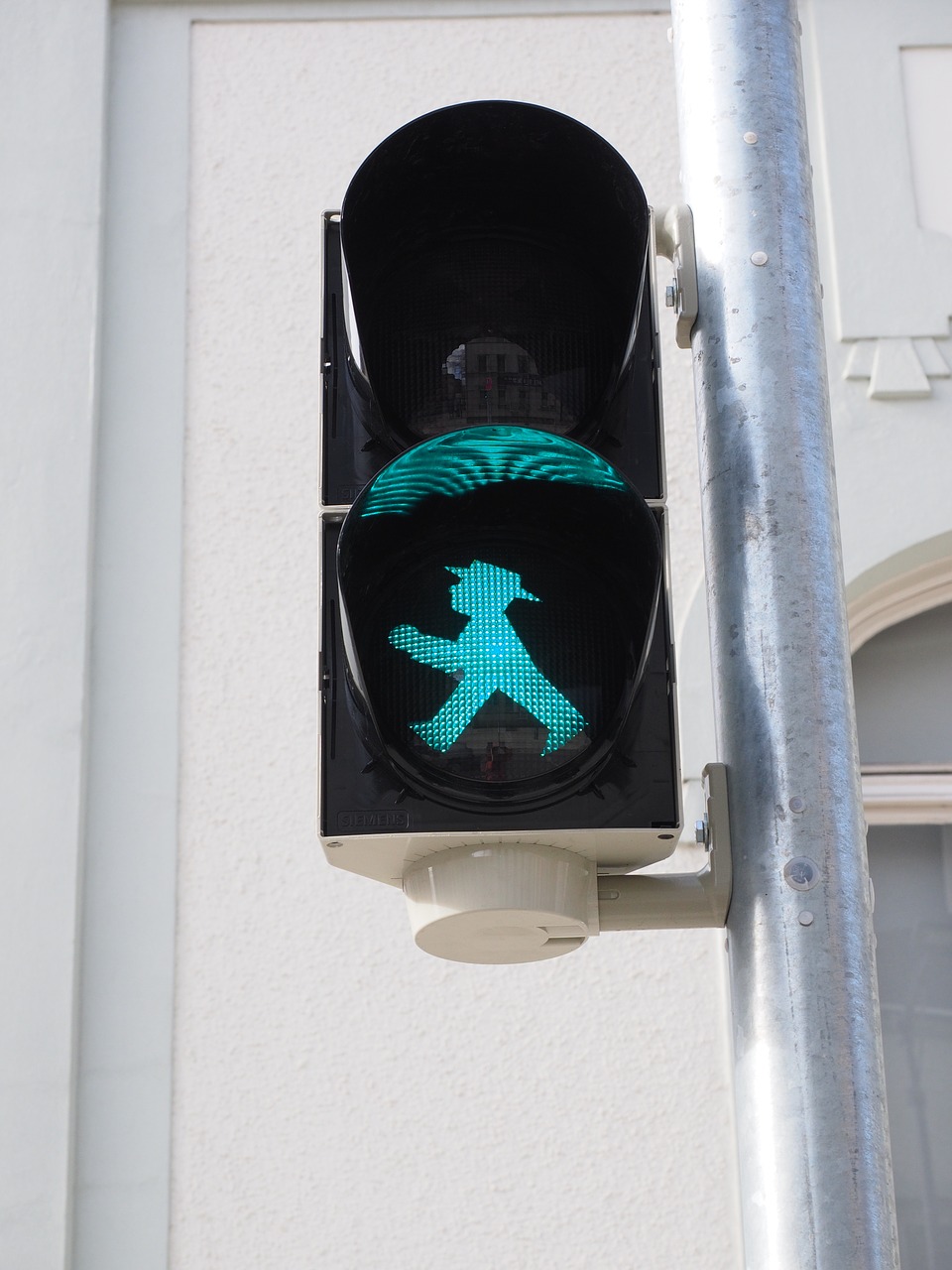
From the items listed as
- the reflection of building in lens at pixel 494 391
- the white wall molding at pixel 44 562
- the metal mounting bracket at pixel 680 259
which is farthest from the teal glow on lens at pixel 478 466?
the white wall molding at pixel 44 562

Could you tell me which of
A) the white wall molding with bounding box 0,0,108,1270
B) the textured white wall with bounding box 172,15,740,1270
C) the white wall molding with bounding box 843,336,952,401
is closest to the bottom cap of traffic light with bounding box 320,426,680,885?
the textured white wall with bounding box 172,15,740,1270

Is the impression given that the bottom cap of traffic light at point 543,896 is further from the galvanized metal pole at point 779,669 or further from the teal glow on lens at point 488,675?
the teal glow on lens at point 488,675

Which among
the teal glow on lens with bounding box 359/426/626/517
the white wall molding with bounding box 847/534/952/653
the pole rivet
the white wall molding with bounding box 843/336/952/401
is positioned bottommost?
the pole rivet

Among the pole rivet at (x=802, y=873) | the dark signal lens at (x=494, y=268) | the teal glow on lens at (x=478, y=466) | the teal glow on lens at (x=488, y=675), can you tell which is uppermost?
the dark signal lens at (x=494, y=268)

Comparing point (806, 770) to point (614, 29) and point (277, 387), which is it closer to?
point (277, 387)

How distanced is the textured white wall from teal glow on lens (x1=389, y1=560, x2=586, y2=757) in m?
2.43

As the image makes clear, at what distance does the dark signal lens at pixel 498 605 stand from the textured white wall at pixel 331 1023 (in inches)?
95.1

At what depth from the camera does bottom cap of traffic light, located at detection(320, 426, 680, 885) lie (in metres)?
1.73

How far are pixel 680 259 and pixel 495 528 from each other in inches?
20.4

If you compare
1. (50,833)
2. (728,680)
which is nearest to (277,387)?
(50,833)

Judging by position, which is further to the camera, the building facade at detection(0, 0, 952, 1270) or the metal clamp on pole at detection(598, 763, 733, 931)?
the building facade at detection(0, 0, 952, 1270)

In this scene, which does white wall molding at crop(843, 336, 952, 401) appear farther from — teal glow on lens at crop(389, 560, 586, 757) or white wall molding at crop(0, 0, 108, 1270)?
teal glow on lens at crop(389, 560, 586, 757)

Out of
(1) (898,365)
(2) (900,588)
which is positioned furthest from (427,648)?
(1) (898,365)

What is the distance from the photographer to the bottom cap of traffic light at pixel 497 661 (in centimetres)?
173
